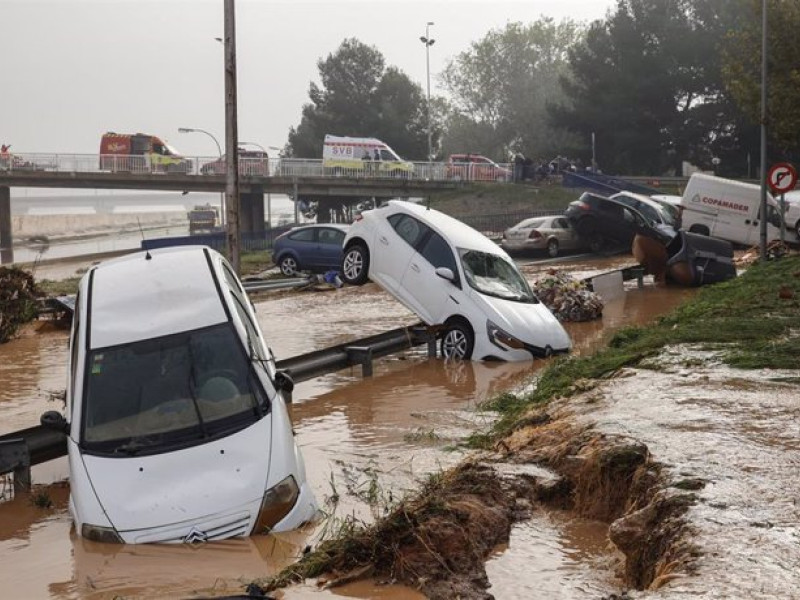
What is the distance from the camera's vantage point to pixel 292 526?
861 centimetres

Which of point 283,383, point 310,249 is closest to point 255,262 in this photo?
point 310,249

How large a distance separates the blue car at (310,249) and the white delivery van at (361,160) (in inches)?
1325

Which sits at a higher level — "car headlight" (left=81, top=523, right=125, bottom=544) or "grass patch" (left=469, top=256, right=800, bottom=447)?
"grass patch" (left=469, top=256, right=800, bottom=447)

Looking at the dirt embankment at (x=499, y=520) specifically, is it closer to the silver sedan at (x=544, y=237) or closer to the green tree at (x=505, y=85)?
the silver sedan at (x=544, y=237)

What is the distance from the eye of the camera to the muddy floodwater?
7.55 m

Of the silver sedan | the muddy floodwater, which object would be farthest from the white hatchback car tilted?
the silver sedan

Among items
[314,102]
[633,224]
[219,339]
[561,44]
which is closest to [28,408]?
[219,339]

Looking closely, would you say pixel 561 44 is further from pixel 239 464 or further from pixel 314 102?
pixel 239 464

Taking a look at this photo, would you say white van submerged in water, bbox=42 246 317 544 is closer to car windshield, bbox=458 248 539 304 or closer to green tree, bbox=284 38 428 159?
car windshield, bbox=458 248 539 304

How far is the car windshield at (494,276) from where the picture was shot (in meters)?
17.5

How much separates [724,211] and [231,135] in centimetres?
1708

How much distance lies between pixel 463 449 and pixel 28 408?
21.9ft

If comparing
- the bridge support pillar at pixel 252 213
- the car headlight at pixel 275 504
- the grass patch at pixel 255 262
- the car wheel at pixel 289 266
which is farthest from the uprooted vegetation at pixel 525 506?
the bridge support pillar at pixel 252 213

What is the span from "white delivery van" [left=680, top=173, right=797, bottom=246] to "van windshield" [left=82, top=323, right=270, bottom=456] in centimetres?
2862
